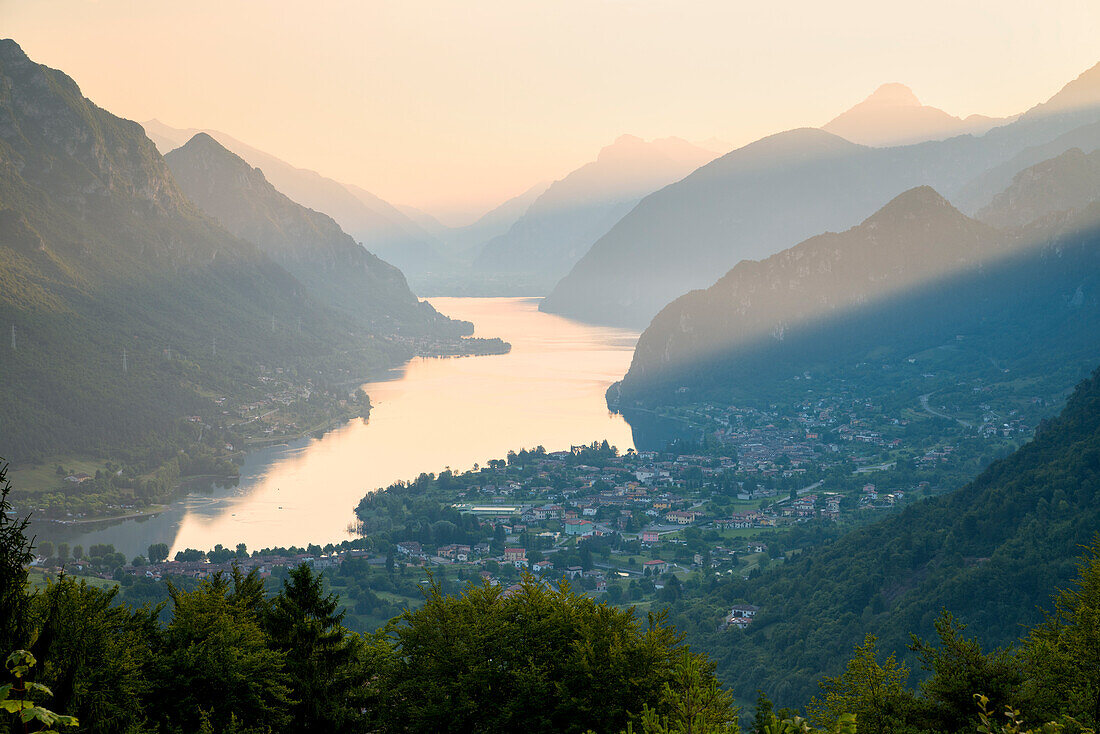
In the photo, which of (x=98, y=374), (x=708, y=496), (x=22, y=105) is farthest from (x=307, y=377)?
(x=708, y=496)

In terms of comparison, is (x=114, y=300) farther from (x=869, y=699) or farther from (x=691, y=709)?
(x=691, y=709)

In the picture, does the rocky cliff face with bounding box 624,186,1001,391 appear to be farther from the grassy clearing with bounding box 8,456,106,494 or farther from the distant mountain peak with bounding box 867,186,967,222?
the grassy clearing with bounding box 8,456,106,494

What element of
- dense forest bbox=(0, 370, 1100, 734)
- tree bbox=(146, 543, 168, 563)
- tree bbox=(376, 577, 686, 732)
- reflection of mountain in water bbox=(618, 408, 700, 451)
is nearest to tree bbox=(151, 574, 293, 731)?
dense forest bbox=(0, 370, 1100, 734)

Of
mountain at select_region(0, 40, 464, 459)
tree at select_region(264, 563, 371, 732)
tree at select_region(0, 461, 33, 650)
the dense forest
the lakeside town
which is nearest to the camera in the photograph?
tree at select_region(0, 461, 33, 650)

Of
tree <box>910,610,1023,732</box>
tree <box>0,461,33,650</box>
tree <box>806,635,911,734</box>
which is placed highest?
tree <box>0,461,33,650</box>

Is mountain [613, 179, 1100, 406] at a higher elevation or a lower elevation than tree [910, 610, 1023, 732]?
higher

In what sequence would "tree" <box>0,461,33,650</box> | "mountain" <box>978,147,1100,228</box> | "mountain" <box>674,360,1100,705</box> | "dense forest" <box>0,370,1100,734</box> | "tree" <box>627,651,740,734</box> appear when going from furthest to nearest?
"mountain" <box>978,147,1100,228</box>
"mountain" <box>674,360,1100,705</box>
"dense forest" <box>0,370,1100,734</box>
"tree" <box>627,651,740,734</box>
"tree" <box>0,461,33,650</box>

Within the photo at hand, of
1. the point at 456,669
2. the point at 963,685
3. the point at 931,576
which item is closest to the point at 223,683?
the point at 456,669

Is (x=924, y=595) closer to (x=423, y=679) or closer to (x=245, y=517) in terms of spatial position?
(x=423, y=679)
